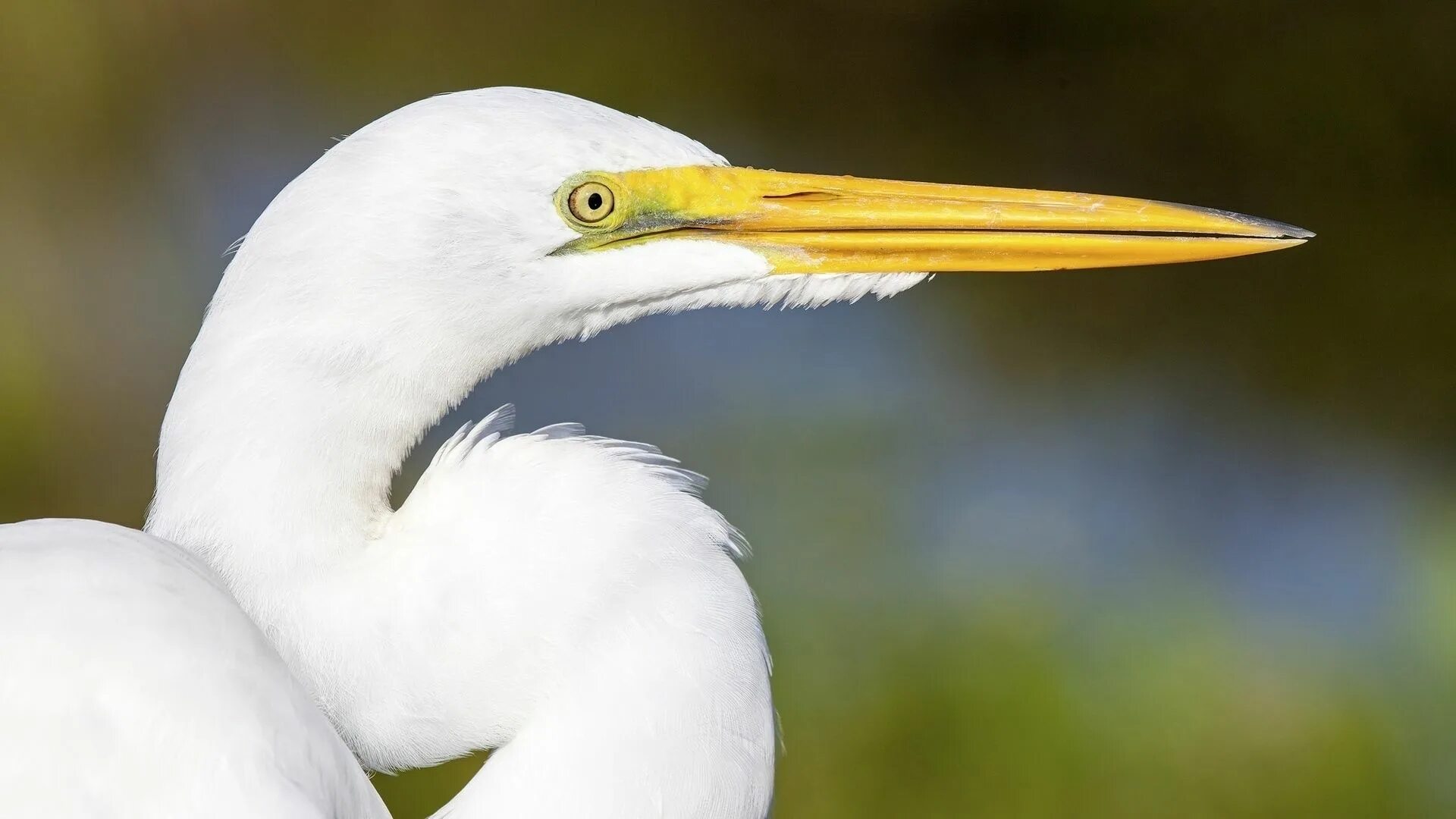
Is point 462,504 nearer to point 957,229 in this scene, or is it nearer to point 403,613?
point 403,613

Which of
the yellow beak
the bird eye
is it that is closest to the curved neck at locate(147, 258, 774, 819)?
the bird eye

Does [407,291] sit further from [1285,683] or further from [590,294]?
[1285,683]

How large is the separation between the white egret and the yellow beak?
101 mm

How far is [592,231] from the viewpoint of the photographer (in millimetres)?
741

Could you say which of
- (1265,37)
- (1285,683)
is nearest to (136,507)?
(1285,683)

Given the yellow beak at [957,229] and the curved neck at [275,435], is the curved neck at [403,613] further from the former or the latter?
the yellow beak at [957,229]

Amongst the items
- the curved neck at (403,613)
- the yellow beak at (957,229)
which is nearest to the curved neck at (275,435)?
the curved neck at (403,613)

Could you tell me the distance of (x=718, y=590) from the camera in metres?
0.73

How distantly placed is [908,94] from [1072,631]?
170 cm

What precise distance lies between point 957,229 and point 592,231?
0.27 meters

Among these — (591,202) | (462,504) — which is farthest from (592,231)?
(462,504)

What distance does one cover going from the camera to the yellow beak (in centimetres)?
80

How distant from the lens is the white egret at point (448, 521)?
26.9 inches

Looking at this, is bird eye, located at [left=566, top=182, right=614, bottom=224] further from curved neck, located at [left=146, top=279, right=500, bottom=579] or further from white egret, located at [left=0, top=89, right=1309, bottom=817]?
curved neck, located at [left=146, top=279, right=500, bottom=579]
